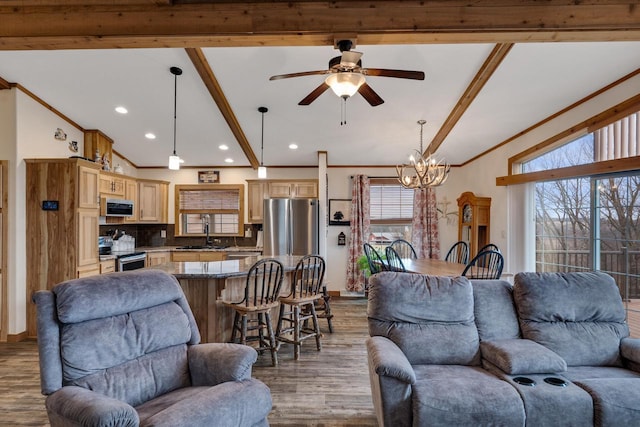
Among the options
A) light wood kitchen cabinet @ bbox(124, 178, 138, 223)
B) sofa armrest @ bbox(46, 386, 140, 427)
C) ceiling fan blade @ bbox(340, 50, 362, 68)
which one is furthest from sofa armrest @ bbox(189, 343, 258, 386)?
light wood kitchen cabinet @ bbox(124, 178, 138, 223)

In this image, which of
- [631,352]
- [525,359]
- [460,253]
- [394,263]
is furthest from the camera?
[460,253]

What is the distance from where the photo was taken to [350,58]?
236 centimetres

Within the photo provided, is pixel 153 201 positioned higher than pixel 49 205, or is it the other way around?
pixel 153 201

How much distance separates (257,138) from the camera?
221 inches

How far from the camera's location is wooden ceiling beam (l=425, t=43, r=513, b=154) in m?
3.30

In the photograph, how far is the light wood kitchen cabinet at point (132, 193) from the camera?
594 cm

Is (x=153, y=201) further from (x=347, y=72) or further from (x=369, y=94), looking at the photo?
(x=347, y=72)

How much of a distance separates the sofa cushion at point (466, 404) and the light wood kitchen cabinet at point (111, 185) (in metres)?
5.35

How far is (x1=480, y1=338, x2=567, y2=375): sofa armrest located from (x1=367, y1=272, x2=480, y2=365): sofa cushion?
0.20m

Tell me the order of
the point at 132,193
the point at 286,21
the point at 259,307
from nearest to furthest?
the point at 286,21
the point at 259,307
the point at 132,193

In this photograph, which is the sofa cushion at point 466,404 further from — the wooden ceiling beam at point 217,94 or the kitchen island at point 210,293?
the wooden ceiling beam at point 217,94

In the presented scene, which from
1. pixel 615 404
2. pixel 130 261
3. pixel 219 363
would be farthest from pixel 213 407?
pixel 130 261

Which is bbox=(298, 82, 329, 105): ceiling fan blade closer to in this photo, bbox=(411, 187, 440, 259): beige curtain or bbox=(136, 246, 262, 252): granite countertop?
bbox=(136, 246, 262, 252): granite countertop

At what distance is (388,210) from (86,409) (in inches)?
234
